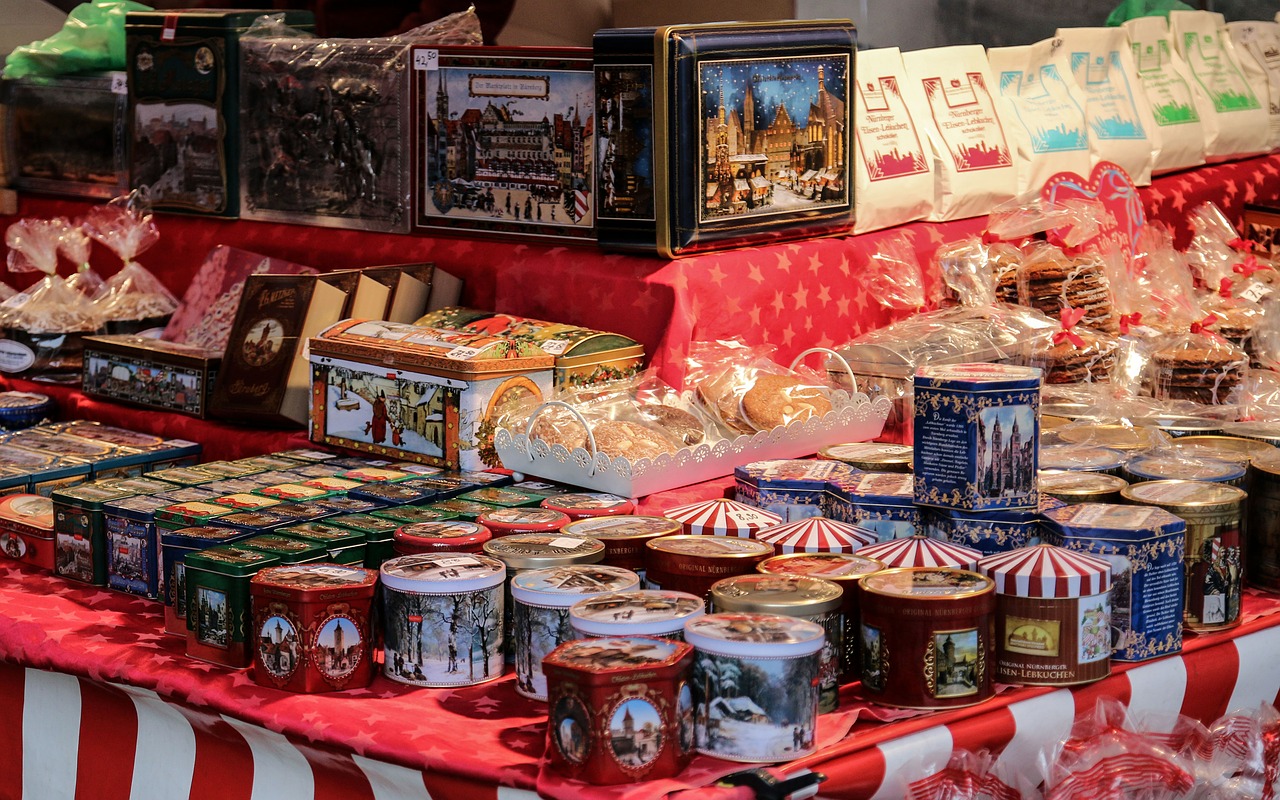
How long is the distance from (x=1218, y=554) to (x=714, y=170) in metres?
1.33

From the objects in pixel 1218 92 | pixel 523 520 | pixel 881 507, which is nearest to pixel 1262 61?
pixel 1218 92

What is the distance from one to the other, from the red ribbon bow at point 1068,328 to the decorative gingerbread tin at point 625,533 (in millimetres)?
1438

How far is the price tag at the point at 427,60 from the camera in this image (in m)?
3.54

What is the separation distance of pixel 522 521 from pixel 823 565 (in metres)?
0.54

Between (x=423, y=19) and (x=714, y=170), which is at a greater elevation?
(x=423, y=19)

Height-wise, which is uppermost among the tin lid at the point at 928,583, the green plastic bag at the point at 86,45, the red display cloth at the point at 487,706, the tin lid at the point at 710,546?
the green plastic bag at the point at 86,45

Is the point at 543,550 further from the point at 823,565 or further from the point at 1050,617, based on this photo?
the point at 1050,617

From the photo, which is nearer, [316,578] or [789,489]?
[316,578]

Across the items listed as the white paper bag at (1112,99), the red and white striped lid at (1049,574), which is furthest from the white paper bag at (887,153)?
the red and white striped lid at (1049,574)

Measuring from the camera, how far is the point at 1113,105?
15.2 ft

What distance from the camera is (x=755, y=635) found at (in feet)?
5.80

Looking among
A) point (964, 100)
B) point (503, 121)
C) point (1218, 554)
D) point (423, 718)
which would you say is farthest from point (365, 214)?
point (1218, 554)

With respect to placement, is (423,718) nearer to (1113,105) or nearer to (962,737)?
(962,737)

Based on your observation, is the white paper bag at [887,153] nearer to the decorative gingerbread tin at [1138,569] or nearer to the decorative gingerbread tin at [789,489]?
the decorative gingerbread tin at [789,489]
